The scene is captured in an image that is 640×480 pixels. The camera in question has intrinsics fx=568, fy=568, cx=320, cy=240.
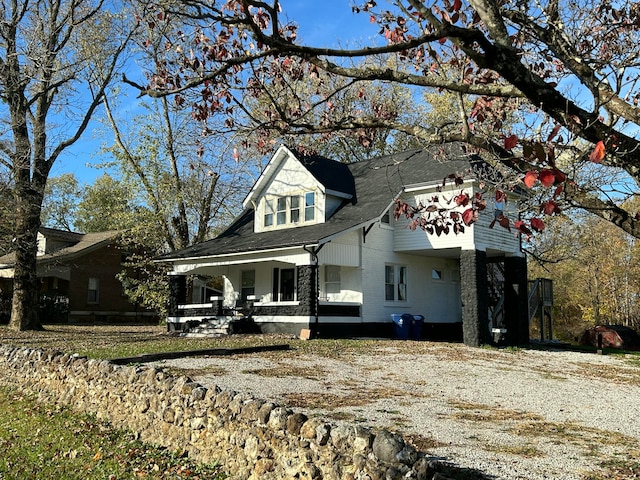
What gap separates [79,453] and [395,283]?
16.6 m

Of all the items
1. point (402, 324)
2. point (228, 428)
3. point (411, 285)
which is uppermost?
point (411, 285)

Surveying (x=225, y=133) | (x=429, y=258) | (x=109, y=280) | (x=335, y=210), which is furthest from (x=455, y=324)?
(x=109, y=280)

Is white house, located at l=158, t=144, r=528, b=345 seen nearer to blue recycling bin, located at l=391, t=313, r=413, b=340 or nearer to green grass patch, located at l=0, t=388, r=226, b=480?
blue recycling bin, located at l=391, t=313, r=413, b=340

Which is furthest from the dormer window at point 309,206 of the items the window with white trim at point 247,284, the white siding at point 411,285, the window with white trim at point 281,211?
the window with white trim at point 247,284

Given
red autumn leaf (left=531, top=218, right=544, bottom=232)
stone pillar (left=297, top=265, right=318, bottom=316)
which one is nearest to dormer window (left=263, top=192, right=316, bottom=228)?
stone pillar (left=297, top=265, right=318, bottom=316)

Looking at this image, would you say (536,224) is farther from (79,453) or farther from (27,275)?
(27,275)

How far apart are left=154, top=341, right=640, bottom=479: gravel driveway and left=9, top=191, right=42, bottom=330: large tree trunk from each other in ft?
42.1

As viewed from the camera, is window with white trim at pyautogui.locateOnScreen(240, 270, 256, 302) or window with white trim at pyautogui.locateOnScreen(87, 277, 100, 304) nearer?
window with white trim at pyautogui.locateOnScreen(240, 270, 256, 302)

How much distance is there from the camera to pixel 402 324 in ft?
70.8

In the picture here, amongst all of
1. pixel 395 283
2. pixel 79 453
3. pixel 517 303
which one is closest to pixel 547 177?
pixel 79 453

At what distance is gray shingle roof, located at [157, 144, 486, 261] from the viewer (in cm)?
2069

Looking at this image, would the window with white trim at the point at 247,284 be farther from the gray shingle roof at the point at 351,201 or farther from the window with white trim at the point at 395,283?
the window with white trim at the point at 395,283

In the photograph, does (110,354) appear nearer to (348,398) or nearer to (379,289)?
(348,398)

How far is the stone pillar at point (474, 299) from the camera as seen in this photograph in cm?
2019
